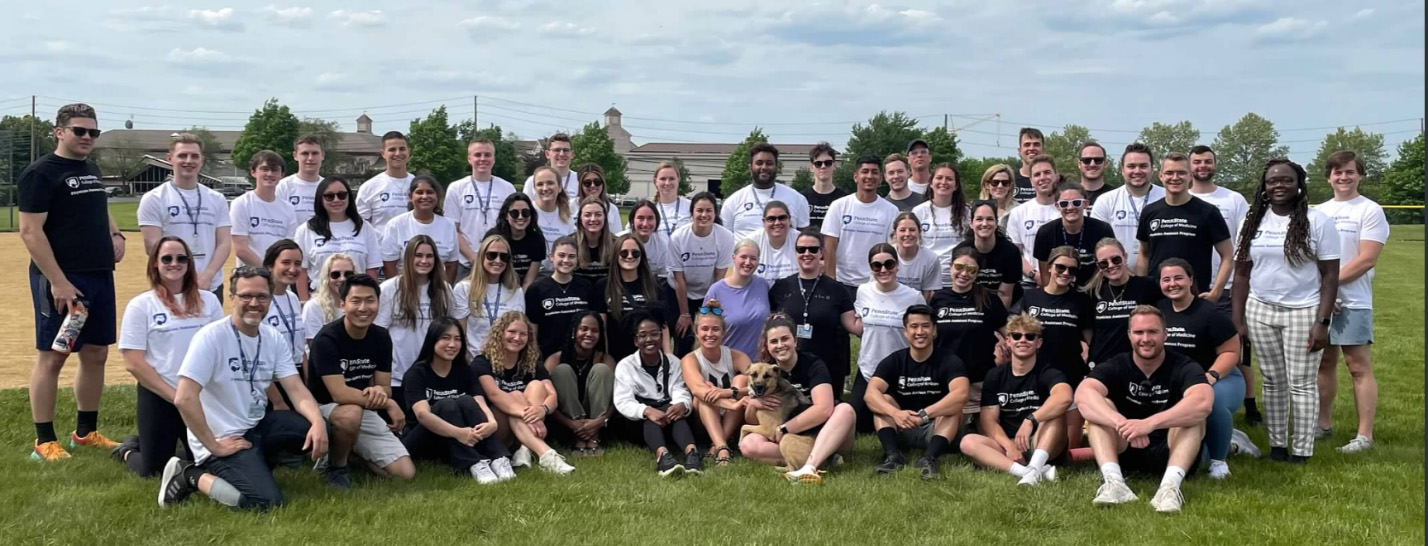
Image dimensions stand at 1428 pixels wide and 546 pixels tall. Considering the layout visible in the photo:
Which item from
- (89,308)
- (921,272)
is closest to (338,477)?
(89,308)

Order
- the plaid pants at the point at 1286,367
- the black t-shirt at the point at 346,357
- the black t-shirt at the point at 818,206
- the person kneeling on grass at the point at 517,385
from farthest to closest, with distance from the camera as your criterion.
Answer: the black t-shirt at the point at 818,206, the person kneeling on grass at the point at 517,385, the plaid pants at the point at 1286,367, the black t-shirt at the point at 346,357

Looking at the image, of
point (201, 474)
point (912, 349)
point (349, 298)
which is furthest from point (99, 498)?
point (912, 349)

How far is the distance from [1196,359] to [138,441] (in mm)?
6973

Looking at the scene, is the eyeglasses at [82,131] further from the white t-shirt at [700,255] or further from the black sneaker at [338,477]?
the white t-shirt at [700,255]

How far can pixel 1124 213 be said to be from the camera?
8.48 m

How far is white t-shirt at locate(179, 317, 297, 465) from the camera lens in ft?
20.0

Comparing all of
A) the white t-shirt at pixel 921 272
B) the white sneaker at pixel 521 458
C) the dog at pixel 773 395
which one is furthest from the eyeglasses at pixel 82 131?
the white t-shirt at pixel 921 272

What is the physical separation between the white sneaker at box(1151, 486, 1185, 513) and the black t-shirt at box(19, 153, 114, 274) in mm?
6874

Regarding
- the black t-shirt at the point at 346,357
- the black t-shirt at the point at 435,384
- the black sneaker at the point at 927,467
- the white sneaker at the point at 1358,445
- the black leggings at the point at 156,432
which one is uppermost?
the black t-shirt at the point at 346,357

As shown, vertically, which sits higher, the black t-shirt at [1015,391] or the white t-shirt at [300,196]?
the white t-shirt at [300,196]

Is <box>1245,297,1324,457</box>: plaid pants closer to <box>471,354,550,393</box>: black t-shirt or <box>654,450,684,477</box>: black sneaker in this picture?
<box>654,450,684,477</box>: black sneaker

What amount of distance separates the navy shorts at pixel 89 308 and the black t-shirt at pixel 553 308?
2830mm

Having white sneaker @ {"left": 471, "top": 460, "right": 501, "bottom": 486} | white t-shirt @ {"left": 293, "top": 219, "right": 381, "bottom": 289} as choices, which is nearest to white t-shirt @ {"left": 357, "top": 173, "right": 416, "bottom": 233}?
white t-shirt @ {"left": 293, "top": 219, "right": 381, "bottom": 289}

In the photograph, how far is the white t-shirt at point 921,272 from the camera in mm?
8375
